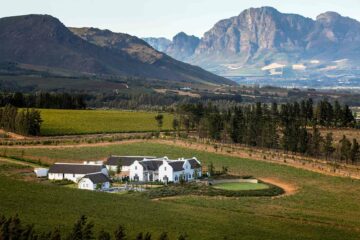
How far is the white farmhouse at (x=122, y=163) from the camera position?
81894mm

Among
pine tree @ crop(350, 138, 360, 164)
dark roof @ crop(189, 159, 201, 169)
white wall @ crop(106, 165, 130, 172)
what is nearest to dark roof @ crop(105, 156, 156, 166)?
white wall @ crop(106, 165, 130, 172)

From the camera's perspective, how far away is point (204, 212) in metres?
51.5

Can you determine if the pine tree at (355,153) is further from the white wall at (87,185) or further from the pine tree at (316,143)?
the white wall at (87,185)

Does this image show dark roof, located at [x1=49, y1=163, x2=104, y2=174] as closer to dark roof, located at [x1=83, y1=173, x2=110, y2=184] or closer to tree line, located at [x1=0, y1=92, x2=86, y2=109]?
dark roof, located at [x1=83, y1=173, x2=110, y2=184]

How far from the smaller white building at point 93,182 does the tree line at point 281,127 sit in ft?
137

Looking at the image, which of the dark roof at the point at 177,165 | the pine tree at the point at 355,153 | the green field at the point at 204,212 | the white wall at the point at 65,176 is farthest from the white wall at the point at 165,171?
the pine tree at the point at 355,153

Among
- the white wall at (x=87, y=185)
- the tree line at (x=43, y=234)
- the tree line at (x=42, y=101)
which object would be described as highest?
the tree line at (x=42, y=101)

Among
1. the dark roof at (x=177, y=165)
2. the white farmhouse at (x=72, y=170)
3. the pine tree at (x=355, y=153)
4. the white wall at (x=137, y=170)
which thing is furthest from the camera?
the pine tree at (x=355, y=153)

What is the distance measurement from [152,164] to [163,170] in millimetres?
2223

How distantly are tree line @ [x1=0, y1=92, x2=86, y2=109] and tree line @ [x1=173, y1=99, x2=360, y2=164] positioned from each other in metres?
33.0

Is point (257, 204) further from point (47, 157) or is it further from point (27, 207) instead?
point (47, 157)

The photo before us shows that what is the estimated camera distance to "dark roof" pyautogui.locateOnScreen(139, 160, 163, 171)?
78.4 meters

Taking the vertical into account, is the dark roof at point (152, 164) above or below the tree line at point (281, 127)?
below

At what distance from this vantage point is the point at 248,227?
4597 centimetres
